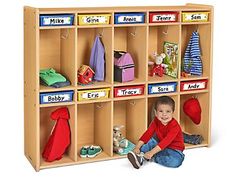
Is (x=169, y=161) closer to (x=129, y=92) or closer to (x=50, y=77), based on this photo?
(x=129, y=92)

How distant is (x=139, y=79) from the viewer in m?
4.69

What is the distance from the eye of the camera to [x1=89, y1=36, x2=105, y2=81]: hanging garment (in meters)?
4.52

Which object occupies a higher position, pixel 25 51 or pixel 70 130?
pixel 25 51

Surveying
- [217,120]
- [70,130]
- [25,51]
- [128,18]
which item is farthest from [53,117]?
[217,120]

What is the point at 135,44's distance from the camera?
473cm

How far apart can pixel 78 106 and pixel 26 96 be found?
45 cm

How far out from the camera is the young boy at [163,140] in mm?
4422

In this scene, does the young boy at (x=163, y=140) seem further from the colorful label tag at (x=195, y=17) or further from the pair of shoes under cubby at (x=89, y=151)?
the colorful label tag at (x=195, y=17)

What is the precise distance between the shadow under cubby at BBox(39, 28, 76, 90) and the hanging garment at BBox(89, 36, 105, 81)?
21cm

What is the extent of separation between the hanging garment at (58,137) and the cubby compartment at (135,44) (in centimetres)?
46

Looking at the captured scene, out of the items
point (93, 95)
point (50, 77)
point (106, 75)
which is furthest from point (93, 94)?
point (50, 77)

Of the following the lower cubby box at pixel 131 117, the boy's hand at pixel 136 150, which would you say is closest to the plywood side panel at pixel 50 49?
the lower cubby box at pixel 131 117

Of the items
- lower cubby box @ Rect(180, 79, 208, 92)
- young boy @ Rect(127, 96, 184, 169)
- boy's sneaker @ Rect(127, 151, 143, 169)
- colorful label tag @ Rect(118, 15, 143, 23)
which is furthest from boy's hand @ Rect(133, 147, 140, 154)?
colorful label tag @ Rect(118, 15, 143, 23)
